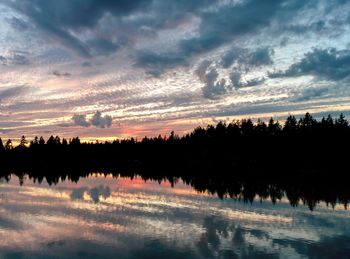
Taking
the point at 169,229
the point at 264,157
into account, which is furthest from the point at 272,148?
the point at 169,229

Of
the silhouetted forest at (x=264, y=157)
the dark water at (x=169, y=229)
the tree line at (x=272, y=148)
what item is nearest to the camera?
the dark water at (x=169, y=229)

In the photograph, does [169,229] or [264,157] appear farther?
[264,157]

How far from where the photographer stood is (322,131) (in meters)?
126

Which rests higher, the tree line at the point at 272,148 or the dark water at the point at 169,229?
the tree line at the point at 272,148

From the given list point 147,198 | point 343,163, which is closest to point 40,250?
point 147,198

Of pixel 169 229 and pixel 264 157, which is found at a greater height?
pixel 264 157

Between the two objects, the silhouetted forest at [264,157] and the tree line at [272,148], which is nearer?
the silhouetted forest at [264,157]

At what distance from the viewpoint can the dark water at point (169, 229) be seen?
28.1 meters

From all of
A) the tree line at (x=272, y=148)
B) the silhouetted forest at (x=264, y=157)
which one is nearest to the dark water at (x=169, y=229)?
the silhouetted forest at (x=264, y=157)

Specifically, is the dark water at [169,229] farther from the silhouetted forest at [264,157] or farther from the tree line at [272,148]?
the tree line at [272,148]

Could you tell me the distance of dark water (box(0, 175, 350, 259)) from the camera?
28.1 metres

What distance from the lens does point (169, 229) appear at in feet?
115

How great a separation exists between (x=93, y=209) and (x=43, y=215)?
6161 mm

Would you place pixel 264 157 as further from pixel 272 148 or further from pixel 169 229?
pixel 169 229
